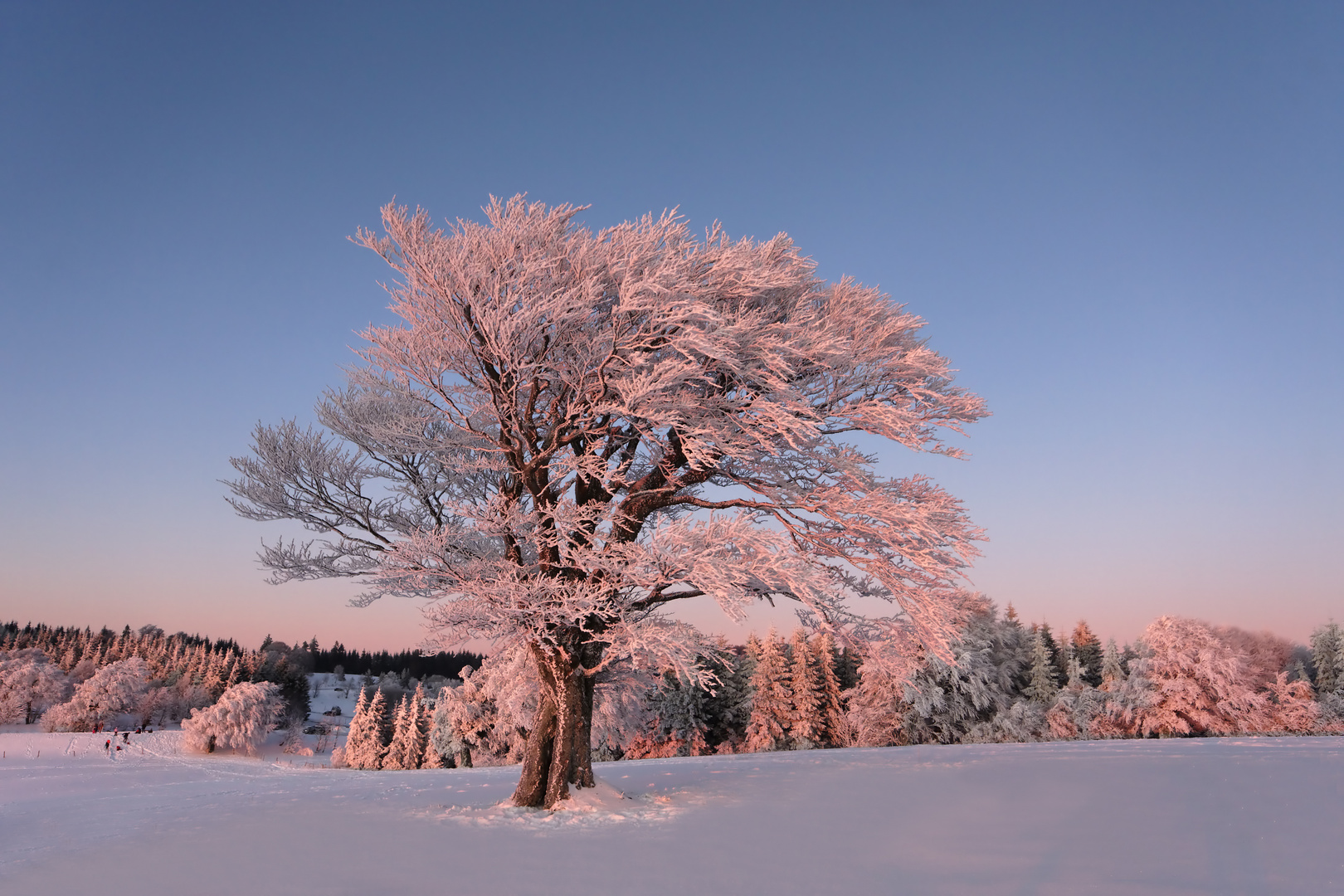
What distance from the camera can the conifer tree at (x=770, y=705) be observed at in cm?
3825

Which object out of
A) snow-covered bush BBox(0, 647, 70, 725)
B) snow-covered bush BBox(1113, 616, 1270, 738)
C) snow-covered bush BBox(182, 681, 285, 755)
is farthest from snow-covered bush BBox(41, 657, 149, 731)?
snow-covered bush BBox(1113, 616, 1270, 738)

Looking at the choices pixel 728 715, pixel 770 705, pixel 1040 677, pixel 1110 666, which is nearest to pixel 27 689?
pixel 728 715

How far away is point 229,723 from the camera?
48.6m

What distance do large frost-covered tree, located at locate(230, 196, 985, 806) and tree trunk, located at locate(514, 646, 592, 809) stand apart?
3 centimetres

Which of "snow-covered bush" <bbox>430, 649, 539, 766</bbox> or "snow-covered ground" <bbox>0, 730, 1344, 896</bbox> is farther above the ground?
"snow-covered ground" <bbox>0, 730, 1344, 896</bbox>

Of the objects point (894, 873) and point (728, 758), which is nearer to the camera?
point (894, 873)

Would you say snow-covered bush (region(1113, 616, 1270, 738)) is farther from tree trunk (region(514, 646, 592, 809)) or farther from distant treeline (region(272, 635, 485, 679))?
distant treeline (region(272, 635, 485, 679))

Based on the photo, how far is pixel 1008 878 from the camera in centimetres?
589

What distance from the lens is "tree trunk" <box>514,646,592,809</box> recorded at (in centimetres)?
1036

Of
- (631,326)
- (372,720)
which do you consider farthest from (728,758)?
(372,720)

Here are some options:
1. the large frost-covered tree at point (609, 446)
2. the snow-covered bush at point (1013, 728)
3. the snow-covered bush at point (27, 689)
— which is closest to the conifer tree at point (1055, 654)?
the snow-covered bush at point (1013, 728)

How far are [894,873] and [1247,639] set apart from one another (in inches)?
2220

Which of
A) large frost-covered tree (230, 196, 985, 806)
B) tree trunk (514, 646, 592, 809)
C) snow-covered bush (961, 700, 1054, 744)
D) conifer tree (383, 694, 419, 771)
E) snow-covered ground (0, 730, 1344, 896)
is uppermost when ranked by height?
large frost-covered tree (230, 196, 985, 806)

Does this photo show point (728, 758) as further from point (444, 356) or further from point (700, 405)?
point (444, 356)
